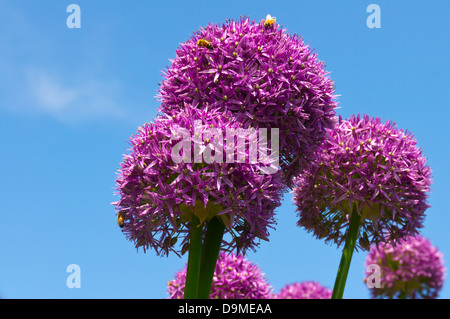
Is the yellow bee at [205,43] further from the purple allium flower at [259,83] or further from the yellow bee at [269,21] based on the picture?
the yellow bee at [269,21]

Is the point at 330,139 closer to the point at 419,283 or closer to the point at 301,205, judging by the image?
the point at 301,205

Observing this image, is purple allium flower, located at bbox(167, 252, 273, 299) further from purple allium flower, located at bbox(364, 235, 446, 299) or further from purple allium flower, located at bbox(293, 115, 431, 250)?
purple allium flower, located at bbox(364, 235, 446, 299)

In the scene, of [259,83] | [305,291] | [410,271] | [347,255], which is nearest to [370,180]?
[347,255]

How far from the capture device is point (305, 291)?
13.6m

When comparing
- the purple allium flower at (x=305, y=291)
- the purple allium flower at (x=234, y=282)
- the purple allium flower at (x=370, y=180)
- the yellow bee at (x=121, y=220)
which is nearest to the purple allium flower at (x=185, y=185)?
the yellow bee at (x=121, y=220)

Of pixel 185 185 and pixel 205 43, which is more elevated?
pixel 205 43

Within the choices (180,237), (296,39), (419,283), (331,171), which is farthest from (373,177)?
(419,283)

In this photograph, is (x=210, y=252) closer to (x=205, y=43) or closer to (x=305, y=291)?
(x=205, y=43)

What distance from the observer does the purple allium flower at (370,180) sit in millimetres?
8320

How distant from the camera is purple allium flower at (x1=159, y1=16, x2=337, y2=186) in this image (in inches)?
284

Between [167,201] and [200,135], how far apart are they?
2.99ft

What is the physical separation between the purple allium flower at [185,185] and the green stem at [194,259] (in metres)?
0.20

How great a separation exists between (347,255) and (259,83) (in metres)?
3.41

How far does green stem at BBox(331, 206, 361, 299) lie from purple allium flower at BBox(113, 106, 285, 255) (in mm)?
2180
